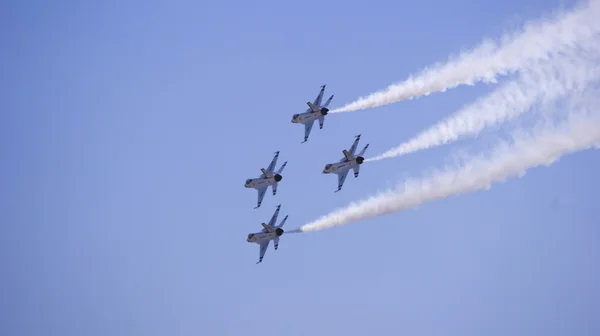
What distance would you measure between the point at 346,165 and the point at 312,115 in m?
4.99

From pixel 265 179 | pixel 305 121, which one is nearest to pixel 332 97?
pixel 305 121

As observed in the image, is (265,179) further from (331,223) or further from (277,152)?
(331,223)

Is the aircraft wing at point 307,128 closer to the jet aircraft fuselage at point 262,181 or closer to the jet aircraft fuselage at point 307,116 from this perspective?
the jet aircraft fuselage at point 307,116

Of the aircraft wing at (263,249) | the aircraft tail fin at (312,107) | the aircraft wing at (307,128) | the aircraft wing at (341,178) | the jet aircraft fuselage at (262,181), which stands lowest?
the aircraft wing at (263,249)

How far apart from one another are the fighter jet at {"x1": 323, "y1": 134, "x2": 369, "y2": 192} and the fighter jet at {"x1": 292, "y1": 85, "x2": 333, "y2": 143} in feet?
10.5

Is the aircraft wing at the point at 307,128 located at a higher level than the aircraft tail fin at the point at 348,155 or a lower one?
higher

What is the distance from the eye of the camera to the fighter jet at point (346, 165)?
78.8m

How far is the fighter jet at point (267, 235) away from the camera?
81.7m

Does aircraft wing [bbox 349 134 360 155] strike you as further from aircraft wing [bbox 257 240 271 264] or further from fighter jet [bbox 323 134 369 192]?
aircraft wing [bbox 257 240 271 264]

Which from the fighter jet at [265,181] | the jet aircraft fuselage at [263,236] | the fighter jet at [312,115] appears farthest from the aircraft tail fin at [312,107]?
the jet aircraft fuselage at [263,236]

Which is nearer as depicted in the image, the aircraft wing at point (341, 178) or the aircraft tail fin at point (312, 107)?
the aircraft wing at point (341, 178)

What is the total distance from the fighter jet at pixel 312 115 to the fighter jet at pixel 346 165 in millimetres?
3189

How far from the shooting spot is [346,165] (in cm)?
7912

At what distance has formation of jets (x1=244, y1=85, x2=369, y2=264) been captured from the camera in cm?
7912
